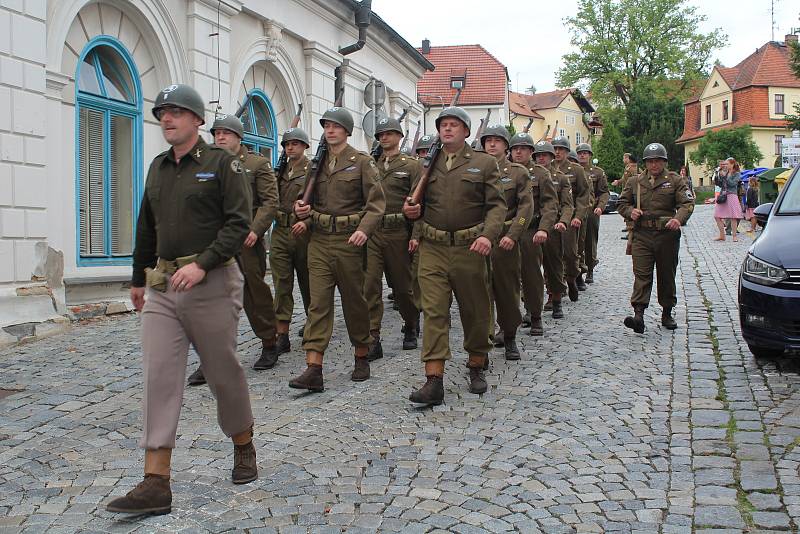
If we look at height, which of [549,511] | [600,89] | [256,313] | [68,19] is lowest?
[549,511]

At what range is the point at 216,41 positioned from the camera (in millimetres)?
13336

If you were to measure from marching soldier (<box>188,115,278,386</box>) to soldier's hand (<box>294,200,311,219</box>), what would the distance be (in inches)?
24.1

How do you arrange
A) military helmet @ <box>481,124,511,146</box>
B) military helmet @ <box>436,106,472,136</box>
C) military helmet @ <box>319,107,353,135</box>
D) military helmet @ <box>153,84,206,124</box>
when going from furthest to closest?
military helmet @ <box>481,124,511,146</box>, military helmet @ <box>319,107,353,135</box>, military helmet @ <box>436,106,472,136</box>, military helmet @ <box>153,84,206,124</box>

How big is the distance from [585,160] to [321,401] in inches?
356

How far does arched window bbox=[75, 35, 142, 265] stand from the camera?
35.9 ft

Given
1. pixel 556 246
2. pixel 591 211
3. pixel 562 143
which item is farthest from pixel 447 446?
pixel 591 211

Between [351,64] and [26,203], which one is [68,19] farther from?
[351,64]

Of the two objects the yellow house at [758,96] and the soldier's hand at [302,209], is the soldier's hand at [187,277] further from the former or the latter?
the yellow house at [758,96]

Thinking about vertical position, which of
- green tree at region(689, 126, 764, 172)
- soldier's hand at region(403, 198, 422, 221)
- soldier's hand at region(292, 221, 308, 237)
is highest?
green tree at region(689, 126, 764, 172)

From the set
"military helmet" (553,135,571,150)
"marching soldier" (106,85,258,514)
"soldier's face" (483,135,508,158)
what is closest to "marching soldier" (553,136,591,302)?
"military helmet" (553,135,571,150)

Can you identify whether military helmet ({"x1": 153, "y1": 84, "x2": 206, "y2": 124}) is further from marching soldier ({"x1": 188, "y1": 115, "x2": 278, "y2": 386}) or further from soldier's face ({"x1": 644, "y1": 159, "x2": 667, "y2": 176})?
soldier's face ({"x1": 644, "y1": 159, "x2": 667, "y2": 176})

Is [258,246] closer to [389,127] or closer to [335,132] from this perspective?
[335,132]

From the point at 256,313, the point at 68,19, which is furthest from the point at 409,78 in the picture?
the point at 256,313

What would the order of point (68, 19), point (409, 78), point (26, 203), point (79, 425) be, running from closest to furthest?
1. point (79, 425)
2. point (26, 203)
3. point (68, 19)
4. point (409, 78)
